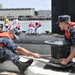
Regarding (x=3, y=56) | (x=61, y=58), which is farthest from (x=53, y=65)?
(x=3, y=56)

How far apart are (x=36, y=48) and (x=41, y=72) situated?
299 cm

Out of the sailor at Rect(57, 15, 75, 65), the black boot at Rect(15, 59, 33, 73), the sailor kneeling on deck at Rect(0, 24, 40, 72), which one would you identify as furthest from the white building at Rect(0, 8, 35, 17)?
the sailor at Rect(57, 15, 75, 65)

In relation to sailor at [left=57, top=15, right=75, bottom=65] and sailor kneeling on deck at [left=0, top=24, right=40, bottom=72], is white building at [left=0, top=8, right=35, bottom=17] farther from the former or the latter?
sailor at [left=57, top=15, right=75, bottom=65]

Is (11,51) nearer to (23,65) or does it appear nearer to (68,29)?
(23,65)

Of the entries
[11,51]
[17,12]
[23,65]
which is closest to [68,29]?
[23,65]

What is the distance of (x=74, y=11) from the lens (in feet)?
36.4

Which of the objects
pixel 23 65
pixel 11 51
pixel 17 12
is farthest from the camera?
pixel 17 12

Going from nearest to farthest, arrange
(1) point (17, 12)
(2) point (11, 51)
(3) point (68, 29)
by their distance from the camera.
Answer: (3) point (68, 29), (2) point (11, 51), (1) point (17, 12)

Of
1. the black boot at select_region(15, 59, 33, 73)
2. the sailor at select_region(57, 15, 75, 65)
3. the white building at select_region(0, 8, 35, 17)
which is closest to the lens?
the sailor at select_region(57, 15, 75, 65)

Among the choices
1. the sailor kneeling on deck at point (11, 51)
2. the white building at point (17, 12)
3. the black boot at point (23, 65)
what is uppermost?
the sailor kneeling on deck at point (11, 51)

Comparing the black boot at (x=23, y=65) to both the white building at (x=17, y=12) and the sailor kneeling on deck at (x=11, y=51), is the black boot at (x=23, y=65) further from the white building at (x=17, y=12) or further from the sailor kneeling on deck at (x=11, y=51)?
the white building at (x=17, y=12)

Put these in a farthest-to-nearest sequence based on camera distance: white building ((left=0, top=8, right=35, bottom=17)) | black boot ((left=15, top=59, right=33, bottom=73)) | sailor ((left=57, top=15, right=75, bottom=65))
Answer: white building ((left=0, top=8, right=35, bottom=17)) < black boot ((left=15, top=59, right=33, bottom=73)) < sailor ((left=57, top=15, right=75, bottom=65))

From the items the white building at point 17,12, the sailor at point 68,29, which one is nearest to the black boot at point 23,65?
the sailor at point 68,29

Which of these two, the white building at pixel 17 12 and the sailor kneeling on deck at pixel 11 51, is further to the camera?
the white building at pixel 17 12
